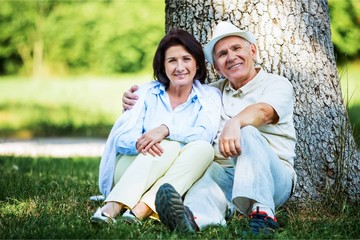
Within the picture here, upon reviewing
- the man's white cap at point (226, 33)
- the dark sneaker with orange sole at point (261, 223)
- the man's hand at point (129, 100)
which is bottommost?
the dark sneaker with orange sole at point (261, 223)

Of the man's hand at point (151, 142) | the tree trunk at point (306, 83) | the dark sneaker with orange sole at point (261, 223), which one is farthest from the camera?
the tree trunk at point (306, 83)

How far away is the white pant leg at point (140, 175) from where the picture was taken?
3596 millimetres

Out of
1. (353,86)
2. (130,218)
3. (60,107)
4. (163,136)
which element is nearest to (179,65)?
(163,136)

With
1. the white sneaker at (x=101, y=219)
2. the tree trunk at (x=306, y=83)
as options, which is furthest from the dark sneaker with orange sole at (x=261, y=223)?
the tree trunk at (x=306, y=83)

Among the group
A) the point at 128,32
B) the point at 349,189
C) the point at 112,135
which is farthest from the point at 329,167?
the point at 128,32

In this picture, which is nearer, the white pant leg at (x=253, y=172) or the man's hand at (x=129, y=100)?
the white pant leg at (x=253, y=172)

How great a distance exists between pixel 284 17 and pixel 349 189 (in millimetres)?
1243

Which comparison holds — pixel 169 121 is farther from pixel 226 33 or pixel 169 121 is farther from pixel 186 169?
pixel 226 33

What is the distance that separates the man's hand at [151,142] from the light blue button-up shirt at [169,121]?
72mm

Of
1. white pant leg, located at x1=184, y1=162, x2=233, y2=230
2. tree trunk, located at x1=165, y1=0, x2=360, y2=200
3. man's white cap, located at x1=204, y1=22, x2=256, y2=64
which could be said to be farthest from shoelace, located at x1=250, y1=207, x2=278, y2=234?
man's white cap, located at x1=204, y1=22, x2=256, y2=64

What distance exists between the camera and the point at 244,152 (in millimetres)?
3438

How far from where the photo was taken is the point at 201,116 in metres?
3.89

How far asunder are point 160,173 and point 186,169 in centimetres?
17

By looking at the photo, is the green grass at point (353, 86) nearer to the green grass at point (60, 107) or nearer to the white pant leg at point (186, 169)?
the green grass at point (60, 107)
